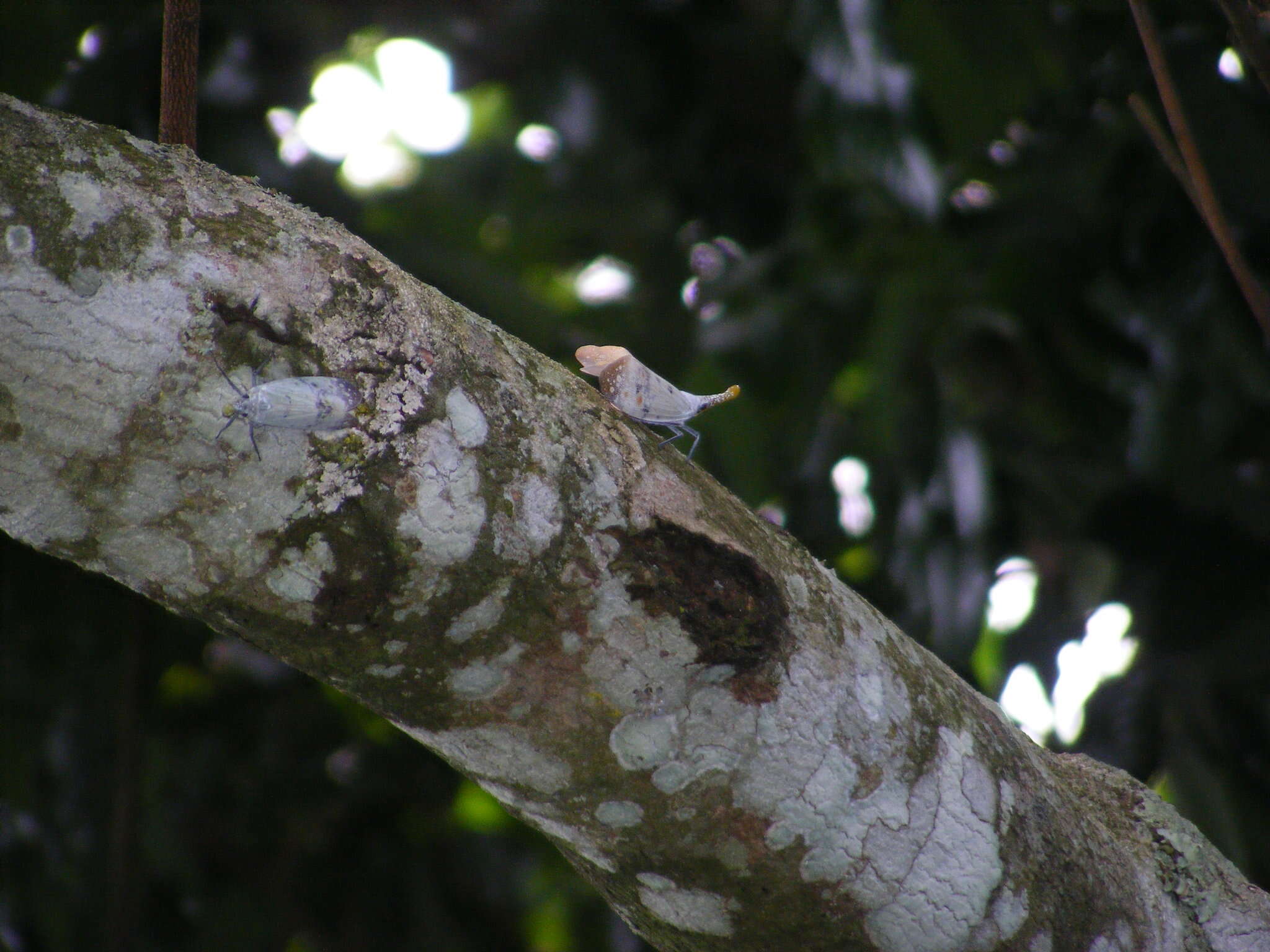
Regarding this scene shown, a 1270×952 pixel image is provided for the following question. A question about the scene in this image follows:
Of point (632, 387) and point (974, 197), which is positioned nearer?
point (632, 387)

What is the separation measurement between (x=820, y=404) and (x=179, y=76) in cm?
175

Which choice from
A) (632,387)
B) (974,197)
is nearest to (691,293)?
(974,197)

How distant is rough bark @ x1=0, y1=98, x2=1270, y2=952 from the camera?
656 millimetres

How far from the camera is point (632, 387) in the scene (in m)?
0.90

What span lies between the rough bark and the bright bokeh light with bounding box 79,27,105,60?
58.6 inches

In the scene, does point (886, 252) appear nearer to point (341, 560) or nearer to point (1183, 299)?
point (1183, 299)

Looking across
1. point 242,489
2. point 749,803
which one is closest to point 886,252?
point 749,803

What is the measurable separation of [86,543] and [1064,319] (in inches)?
84.6

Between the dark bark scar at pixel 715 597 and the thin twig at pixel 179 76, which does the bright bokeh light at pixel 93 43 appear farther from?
the dark bark scar at pixel 715 597

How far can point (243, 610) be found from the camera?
2.33 feet

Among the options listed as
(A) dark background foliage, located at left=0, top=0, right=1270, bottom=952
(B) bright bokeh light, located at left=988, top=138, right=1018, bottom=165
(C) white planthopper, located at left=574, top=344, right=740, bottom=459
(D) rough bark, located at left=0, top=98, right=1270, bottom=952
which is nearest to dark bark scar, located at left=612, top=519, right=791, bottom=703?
(D) rough bark, located at left=0, top=98, right=1270, bottom=952

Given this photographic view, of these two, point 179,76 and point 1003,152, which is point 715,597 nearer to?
point 179,76

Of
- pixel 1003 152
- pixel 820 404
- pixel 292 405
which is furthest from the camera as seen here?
pixel 1003 152

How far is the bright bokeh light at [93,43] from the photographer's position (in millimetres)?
1909
